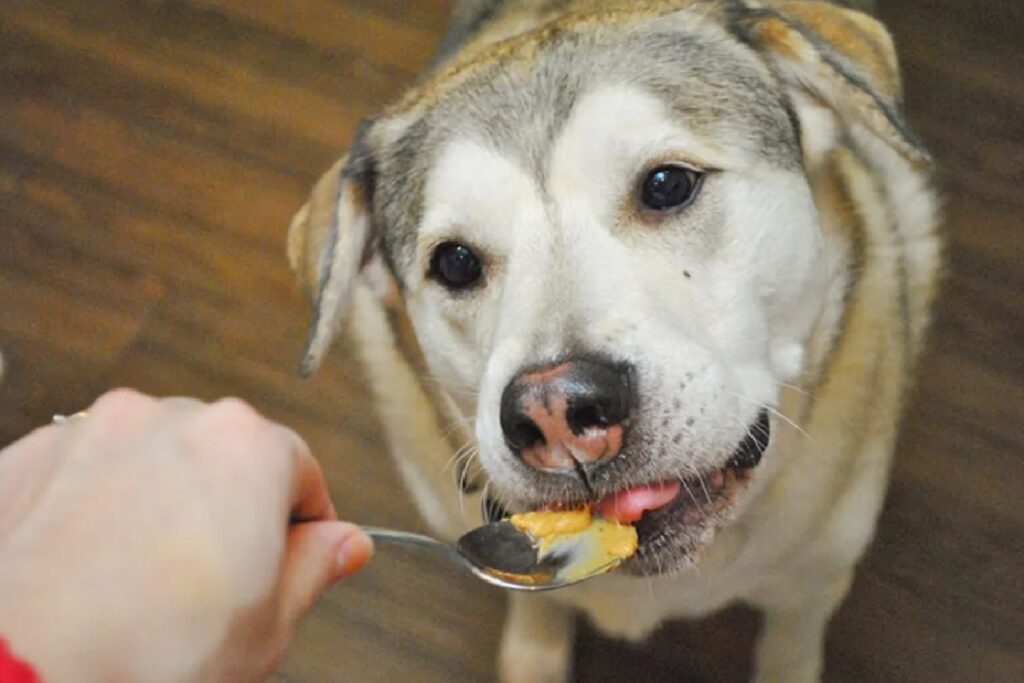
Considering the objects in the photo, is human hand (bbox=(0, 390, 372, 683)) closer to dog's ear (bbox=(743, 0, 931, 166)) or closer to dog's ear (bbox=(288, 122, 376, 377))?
dog's ear (bbox=(288, 122, 376, 377))

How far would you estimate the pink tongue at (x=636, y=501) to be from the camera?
1.18 meters

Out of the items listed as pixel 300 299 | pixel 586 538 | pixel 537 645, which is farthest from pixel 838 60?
pixel 300 299

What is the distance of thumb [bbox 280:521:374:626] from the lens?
0.87 meters

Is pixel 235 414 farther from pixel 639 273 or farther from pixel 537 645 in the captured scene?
pixel 537 645

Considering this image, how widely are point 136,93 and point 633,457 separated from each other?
6.34ft

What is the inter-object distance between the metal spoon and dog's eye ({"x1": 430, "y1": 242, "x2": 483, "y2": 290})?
1.02 ft

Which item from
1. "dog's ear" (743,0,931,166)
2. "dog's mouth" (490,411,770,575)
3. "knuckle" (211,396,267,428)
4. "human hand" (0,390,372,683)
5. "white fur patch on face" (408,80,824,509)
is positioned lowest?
"dog's mouth" (490,411,770,575)

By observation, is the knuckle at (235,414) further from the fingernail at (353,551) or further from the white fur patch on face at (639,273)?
the white fur patch on face at (639,273)

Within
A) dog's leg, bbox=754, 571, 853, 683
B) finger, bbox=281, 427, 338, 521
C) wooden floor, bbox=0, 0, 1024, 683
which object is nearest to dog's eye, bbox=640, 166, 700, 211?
finger, bbox=281, 427, 338, 521

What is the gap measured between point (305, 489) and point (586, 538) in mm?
387

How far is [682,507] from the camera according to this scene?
122cm

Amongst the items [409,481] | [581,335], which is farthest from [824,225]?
[409,481]

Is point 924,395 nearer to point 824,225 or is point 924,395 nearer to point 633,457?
point 824,225

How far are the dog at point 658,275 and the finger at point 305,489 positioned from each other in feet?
0.78
